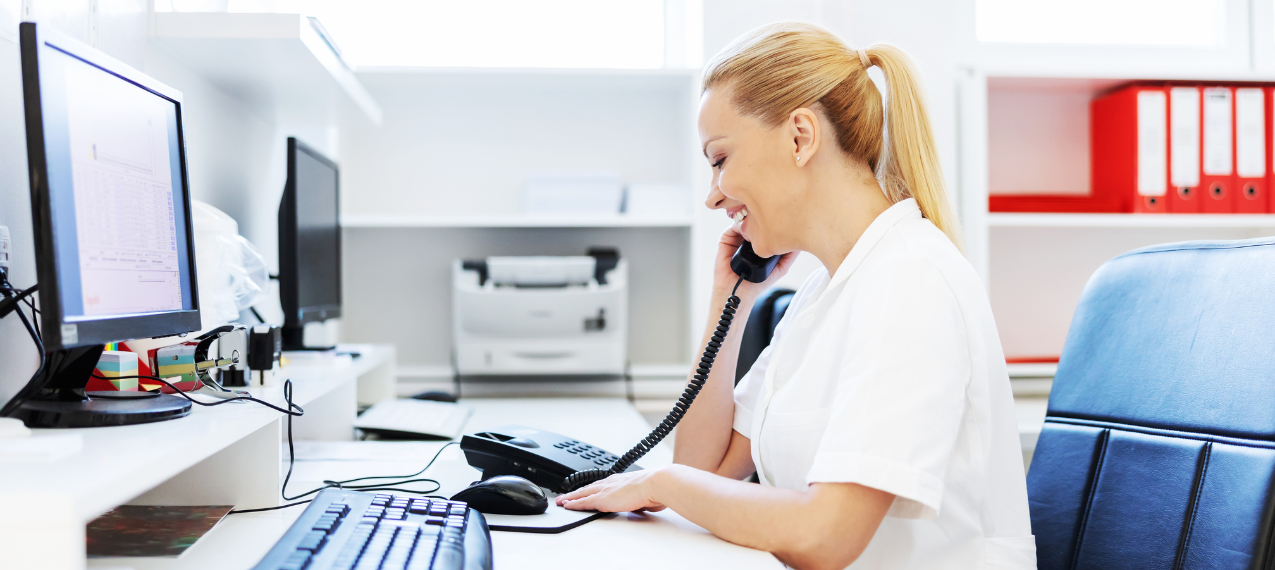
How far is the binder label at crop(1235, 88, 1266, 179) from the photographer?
1872mm

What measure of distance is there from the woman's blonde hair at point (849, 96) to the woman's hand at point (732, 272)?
324 millimetres

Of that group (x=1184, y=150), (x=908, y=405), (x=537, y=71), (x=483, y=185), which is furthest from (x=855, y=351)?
(x=483, y=185)

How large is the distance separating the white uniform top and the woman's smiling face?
96mm

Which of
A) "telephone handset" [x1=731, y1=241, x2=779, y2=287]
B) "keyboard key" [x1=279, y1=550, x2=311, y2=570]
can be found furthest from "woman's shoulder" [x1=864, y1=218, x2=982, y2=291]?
"keyboard key" [x1=279, y1=550, x2=311, y2=570]

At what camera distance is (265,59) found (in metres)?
1.33

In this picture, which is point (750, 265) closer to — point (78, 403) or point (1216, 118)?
point (78, 403)

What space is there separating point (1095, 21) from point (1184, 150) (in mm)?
682

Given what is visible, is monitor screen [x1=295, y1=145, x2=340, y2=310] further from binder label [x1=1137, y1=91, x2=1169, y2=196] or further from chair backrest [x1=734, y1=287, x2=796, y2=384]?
binder label [x1=1137, y1=91, x2=1169, y2=196]

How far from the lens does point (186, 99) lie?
1.34 m

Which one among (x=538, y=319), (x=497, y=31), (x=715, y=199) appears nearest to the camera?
(x=715, y=199)

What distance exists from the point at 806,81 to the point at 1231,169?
1.64 metres

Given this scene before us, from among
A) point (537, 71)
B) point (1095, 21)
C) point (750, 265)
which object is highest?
point (1095, 21)

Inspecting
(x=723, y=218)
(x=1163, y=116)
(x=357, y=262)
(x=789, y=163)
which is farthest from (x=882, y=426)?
(x=357, y=262)

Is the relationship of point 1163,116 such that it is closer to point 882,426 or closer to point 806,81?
point 806,81
